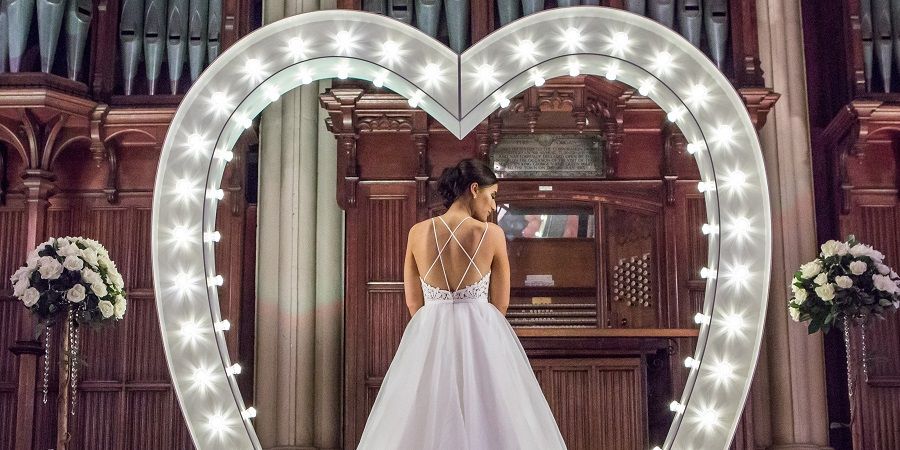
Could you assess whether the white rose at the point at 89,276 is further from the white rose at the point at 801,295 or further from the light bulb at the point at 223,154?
the white rose at the point at 801,295

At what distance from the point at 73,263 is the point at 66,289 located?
0.17m

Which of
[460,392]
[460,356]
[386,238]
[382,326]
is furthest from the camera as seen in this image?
[386,238]

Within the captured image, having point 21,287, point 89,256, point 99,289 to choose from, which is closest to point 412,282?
point 99,289

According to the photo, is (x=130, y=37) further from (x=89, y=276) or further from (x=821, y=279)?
(x=821, y=279)

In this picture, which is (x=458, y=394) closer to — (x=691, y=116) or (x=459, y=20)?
(x=691, y=116)

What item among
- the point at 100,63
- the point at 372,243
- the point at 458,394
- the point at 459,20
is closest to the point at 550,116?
the point at 459,20

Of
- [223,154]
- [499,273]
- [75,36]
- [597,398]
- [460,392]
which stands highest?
[75,36]

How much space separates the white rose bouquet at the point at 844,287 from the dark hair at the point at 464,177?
9.95ft

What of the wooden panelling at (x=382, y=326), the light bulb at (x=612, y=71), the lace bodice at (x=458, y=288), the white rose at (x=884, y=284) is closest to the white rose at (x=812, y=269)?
the white rose at (x=884, y=284)

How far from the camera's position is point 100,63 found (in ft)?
27.1

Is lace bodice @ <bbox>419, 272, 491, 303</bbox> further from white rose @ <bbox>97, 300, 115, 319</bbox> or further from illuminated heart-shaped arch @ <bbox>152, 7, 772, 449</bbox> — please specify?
white rose @ <bbox>97, 300, 115, 319</bbox>

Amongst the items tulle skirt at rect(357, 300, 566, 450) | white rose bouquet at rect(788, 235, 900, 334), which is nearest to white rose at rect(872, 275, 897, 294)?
white rose bouquet at rect(788, 235, 900, 334)

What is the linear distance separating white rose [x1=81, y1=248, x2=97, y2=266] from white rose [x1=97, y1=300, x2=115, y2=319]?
261mm

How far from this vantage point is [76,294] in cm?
631
